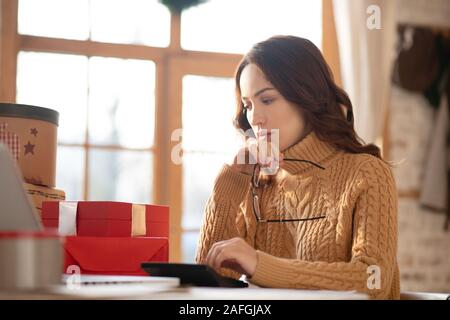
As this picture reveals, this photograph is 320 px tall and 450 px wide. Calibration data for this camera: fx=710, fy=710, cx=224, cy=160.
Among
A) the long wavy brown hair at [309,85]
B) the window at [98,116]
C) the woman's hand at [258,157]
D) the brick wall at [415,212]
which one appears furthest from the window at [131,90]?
the long wavy brown hair at [309,85]

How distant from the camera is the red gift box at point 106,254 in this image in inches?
54.6

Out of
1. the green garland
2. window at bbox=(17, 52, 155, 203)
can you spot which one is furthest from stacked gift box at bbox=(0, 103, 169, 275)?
window at bbox=(17, 52, 155, 203)

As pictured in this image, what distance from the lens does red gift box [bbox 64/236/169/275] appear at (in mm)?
1386

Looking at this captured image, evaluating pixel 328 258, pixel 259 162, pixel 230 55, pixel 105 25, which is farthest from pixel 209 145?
pixel 328 258

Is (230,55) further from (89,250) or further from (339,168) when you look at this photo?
(89,250)

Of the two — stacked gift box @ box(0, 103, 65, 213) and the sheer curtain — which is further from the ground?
the sheer curtain

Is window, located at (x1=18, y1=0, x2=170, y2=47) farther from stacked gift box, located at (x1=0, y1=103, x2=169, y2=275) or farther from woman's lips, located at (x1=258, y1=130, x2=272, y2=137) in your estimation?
woman's lips, located at (x1=258, y1=130, x2=272, y2=137)

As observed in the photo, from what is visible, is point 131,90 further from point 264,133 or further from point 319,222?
point 319,222

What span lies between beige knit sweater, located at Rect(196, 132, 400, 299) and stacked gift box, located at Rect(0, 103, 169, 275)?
23 cm

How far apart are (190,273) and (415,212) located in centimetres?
280

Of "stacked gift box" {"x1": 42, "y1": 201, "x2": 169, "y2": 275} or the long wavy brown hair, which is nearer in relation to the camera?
"stacked gift box" {"x1": 42, "y1": 201, "x2": 169, "y2": 275}

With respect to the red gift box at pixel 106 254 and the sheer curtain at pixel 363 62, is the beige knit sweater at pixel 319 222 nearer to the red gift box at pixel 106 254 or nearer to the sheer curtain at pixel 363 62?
the red gift box at pixel 106 254

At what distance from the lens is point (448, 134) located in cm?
379
